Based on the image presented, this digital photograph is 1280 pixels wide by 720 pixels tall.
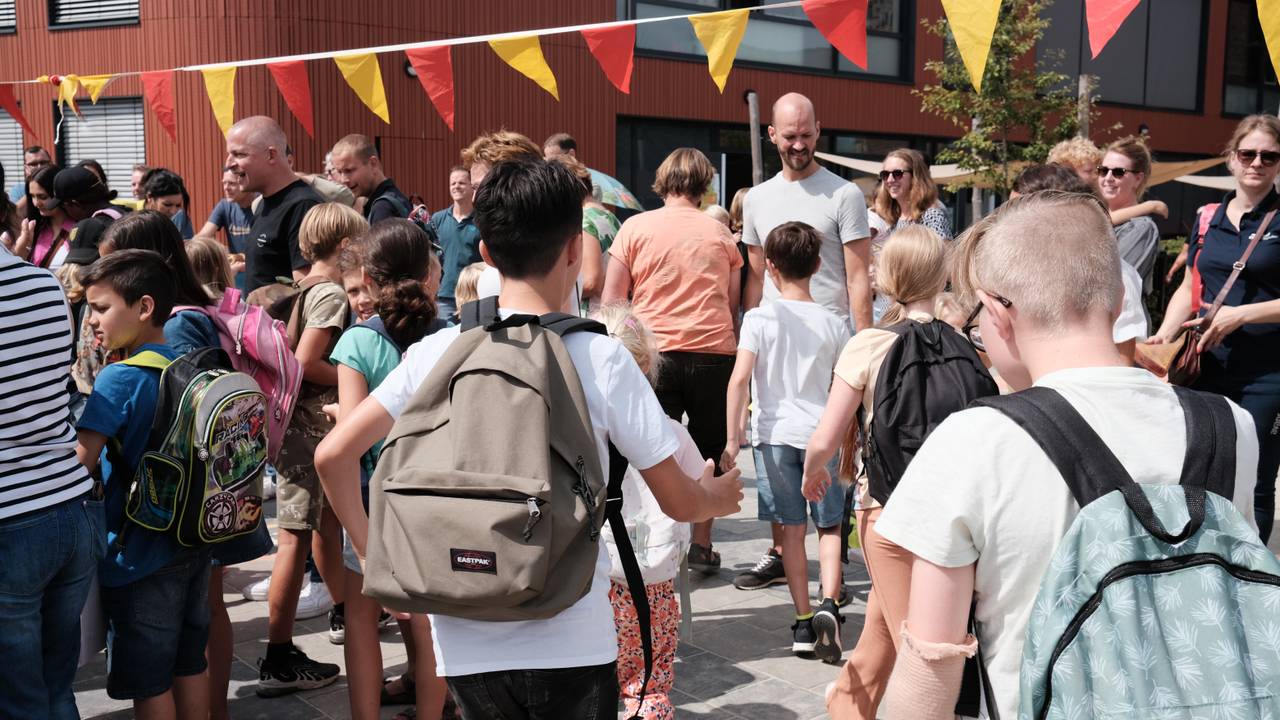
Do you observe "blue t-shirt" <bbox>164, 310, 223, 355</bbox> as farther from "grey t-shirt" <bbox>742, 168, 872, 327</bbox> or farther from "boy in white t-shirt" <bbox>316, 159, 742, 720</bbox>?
"grey t-shirt" <bbox>742, 168, 872, 327</bbox>

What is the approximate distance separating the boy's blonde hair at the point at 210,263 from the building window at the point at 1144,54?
20.0 meters

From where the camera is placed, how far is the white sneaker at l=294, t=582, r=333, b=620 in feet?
16.7

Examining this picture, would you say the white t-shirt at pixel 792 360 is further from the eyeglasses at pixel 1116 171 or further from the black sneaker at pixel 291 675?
the black sneaker at pixel 291 675

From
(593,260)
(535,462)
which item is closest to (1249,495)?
(535,462)

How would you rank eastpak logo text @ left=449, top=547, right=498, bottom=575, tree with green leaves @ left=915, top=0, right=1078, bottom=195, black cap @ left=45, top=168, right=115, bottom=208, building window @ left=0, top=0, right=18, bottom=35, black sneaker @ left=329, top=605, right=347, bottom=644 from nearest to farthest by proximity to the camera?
eastpak logo text @ left=449, top=547, right=498, bottom=575
black sneaker @ left=329, top=605, right=347, bottom=644
black cap @ left=45, top=168, right=115, bottom=208
building window @ left=0, top=0, right=18, bottom=35
tree with green leaves @ left=915, top=0, right=1078, bottom=195

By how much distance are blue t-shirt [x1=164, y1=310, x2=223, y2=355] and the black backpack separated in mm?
2216

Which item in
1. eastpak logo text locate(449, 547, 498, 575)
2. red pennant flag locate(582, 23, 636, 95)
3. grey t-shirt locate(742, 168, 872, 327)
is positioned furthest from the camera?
red pennant flag locate(582, 23, 636, 95)

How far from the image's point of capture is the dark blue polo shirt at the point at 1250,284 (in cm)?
461

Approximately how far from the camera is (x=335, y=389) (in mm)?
4266

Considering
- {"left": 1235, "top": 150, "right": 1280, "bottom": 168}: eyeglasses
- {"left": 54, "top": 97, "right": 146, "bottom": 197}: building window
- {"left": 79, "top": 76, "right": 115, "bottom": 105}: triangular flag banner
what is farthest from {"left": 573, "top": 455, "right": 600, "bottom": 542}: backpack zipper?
{"left": 54, "top": 97, "right": 146, "bottom": 197}: building window

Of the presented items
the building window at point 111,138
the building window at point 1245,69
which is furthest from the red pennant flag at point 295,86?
the building window at point 1245,69

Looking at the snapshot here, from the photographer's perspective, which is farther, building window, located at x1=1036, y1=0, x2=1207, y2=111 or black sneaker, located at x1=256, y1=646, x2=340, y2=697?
building window, located at x1=1036, y1=0, x2=1207, y2=111

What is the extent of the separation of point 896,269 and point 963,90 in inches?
643

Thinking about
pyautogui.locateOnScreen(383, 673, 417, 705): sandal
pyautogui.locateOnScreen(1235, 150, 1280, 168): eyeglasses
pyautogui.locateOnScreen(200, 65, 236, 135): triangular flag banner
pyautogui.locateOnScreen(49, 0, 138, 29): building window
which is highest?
pyautogui.locateOnScreen(49, 0, 138, 29): building window
